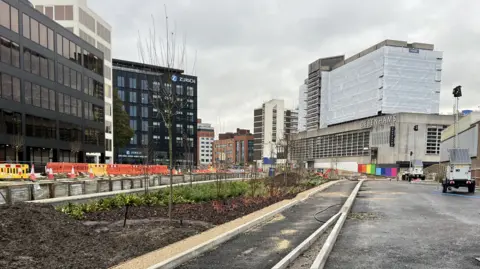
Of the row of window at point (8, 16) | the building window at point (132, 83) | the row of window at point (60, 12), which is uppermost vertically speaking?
the row of window at point (60, 12)

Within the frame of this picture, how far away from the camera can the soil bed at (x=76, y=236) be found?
5074mm

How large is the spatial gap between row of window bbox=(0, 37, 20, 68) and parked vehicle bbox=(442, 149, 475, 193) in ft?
125

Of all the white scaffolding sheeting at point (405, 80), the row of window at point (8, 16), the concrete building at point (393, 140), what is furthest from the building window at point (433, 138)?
the row of window at point (8, 16)

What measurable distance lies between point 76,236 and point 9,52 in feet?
108

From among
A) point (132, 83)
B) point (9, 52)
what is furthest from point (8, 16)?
point (132, 83)

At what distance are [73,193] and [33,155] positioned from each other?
2672 centimetres

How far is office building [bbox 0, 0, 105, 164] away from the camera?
31.3m

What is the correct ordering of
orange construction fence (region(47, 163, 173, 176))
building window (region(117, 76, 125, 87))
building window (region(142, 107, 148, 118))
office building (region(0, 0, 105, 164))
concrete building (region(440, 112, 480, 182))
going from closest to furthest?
orange construction fence (region(47, 163, 173, 176)) < office building (region(0, 0, 105, 164)) < concrete building (region(440, 112, 480, 182)) < building window (region(117, 76, 125, 87)) < building window (region(142, 107, 148, 118))

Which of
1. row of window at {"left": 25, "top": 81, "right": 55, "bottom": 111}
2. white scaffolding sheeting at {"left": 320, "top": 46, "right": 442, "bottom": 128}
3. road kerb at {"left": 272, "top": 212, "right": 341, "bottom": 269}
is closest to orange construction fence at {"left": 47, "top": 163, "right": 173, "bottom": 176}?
row of window at {"left": 25, "top": 81, "right": 55, "bottom": 111}

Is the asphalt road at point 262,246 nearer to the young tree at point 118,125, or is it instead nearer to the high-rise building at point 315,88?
the young tree at point 118,125

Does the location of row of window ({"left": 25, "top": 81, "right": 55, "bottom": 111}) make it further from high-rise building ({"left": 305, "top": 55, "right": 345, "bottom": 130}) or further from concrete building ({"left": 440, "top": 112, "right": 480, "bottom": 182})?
high-rise building ({"left": 305, "top": 55, "right": 345, "bottom": 130})

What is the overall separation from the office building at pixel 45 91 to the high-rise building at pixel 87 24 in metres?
6.06

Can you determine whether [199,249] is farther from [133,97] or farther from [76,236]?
[133,97]

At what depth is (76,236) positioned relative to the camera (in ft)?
20.3
